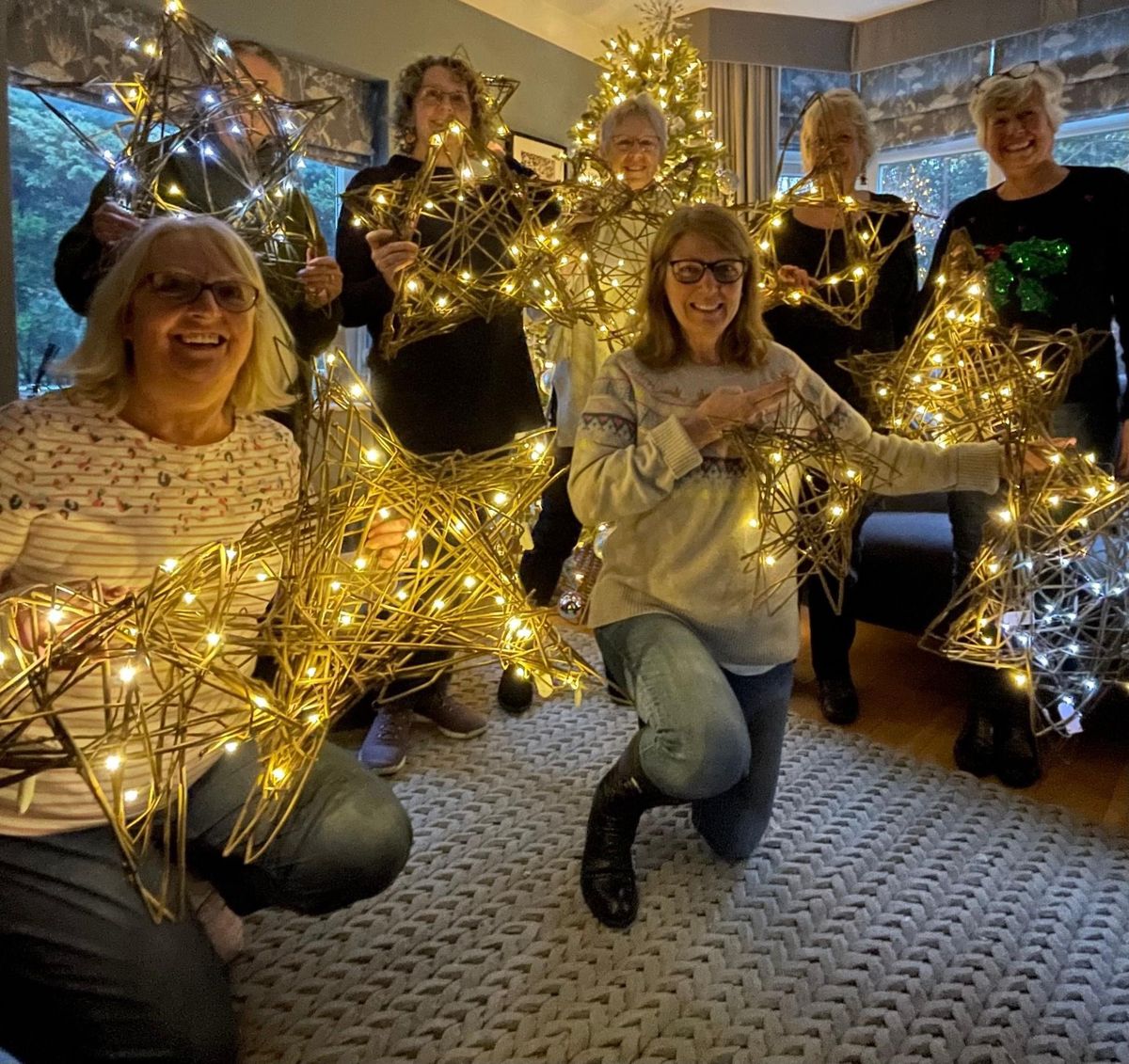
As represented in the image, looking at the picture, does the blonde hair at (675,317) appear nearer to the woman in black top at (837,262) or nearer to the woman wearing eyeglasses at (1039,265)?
the woman in black top at (837,262)

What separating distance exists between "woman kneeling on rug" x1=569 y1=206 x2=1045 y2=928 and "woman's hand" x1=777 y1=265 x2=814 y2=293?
0.85ft

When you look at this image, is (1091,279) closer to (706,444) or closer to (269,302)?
(706,444)

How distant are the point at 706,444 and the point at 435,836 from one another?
2.98 feet

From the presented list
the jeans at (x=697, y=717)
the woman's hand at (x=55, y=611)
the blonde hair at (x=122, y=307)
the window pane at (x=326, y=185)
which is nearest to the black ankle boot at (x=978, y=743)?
the jeans at (x=697, y=717)

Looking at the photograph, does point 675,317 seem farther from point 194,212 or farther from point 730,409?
point 194,212

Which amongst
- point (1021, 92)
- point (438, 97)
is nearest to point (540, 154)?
point (438, 97)

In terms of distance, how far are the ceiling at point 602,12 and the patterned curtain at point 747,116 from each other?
272mm

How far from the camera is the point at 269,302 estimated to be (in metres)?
1.25

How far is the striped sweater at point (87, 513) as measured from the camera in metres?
1.09

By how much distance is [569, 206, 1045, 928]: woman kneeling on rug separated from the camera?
4.55ft

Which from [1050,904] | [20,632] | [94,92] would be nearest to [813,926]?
[1050,904]

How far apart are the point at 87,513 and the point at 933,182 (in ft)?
15.0

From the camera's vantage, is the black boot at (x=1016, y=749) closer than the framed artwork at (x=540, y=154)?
Yes

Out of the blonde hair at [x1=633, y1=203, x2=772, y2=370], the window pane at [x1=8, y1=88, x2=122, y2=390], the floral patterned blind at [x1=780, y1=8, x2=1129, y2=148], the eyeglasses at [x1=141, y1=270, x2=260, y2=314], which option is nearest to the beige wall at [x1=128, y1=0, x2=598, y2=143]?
the window pane at [x1=8, y1=88, x2=122, y2=390]
